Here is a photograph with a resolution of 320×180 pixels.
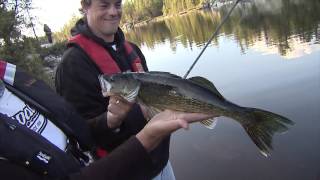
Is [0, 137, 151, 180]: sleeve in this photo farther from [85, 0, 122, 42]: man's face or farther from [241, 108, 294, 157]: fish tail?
[85, 0, 122, 42]: man's face

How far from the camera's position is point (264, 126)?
3.10m

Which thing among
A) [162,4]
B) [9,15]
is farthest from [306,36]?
[162,4]

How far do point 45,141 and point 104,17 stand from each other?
6.92 ft

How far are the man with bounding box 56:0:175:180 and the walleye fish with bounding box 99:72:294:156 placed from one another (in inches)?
20.4

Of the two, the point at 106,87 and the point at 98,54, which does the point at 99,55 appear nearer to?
the point at 98,54

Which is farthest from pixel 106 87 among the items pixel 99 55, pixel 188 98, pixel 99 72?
pixel 99 55

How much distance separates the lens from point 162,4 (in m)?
130

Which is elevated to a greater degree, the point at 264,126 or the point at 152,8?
the point at 264,126

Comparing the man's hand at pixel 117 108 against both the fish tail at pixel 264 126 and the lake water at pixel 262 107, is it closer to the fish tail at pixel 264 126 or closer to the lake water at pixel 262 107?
the fish tail at pixel 264 126

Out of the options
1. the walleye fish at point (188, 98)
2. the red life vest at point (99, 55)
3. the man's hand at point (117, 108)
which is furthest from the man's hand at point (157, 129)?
the red life vest at point (99, 55)

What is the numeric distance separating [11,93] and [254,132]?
1.80 metres

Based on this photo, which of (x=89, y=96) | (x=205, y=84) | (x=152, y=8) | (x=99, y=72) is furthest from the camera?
(x=152, y=8)

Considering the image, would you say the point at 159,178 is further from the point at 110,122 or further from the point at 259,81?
the point at 259,81

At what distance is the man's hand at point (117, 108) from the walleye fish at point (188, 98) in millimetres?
96
